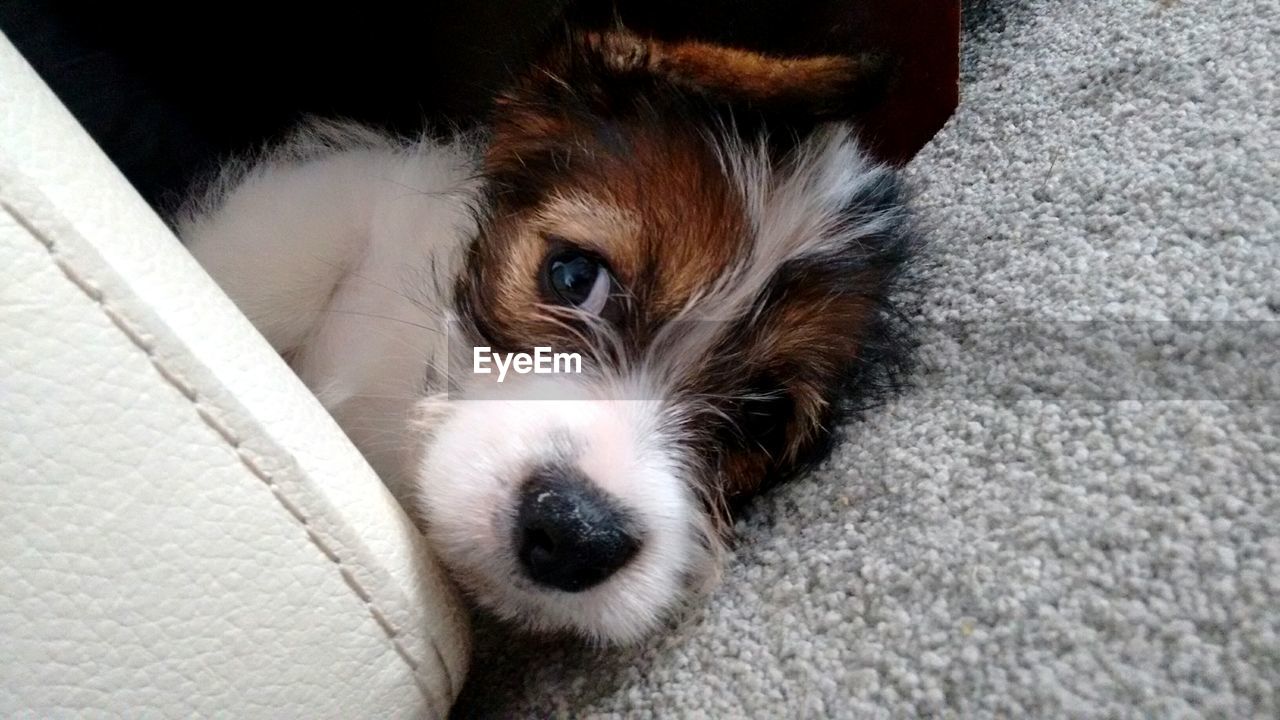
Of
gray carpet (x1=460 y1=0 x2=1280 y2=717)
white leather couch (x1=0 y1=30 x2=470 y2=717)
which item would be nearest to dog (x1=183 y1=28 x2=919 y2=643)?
gray carpet (x1=460 y1=0 x2=1280 y2=717)

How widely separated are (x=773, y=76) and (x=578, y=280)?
0.41 meters

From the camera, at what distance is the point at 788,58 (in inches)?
52.2

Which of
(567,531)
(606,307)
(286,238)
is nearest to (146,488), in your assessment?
(567,531)

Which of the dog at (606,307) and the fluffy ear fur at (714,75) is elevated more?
the fluffy ear fur at (714,75)

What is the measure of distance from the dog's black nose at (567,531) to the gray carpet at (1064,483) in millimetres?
123

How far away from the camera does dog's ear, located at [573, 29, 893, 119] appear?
4.25ft

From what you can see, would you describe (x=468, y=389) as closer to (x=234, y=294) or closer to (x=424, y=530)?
(x=424, y=530)

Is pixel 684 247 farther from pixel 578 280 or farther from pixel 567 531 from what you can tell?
pixel 567 531

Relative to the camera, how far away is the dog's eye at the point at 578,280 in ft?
4.50

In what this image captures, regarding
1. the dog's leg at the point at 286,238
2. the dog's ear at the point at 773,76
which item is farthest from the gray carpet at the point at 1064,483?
the dog's leg at the point at 286,238

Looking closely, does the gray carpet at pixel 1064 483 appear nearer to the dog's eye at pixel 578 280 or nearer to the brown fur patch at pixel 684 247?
the brown fur patch at pixel 684 247

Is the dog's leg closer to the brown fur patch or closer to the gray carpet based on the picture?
the brown fur patch

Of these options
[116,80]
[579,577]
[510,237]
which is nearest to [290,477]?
[579,577]

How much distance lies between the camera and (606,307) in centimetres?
137
